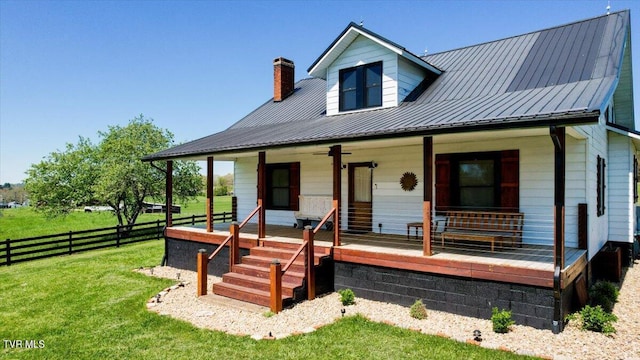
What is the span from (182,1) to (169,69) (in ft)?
25.4

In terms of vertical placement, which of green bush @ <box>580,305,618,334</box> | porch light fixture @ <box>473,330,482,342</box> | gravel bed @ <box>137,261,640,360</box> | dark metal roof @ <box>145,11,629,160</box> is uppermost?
dark metal roof @ <box>145,11,629,160</box>

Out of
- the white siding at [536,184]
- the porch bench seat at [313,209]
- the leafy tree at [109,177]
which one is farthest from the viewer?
the leafy tree at [109,177]

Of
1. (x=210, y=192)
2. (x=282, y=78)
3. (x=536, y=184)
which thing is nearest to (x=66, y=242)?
(x=210, y=192)

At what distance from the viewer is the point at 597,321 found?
542cm

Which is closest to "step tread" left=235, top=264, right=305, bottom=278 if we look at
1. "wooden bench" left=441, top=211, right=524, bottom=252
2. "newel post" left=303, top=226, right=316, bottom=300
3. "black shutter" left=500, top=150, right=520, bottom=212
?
"newel post" left=303, top=226, right=316, bottom=300

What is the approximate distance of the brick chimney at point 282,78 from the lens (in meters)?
15.4

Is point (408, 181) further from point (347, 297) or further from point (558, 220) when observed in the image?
point (558, 220)

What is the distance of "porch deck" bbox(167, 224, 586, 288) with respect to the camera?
578 cm

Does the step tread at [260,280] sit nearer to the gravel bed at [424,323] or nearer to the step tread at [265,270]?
the step tread at [265,270]

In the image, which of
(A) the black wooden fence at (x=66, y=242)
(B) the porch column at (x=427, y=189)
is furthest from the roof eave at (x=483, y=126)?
(A) the black wooden fence at (x=66, y=242)

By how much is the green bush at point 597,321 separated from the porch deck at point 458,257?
1.62 feet

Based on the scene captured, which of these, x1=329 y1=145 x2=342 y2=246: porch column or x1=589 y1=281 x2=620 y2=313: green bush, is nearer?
x1=589 y1=281 x2=620 y2=313: green bush

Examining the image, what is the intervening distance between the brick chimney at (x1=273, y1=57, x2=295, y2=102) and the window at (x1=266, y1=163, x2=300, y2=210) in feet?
12.7

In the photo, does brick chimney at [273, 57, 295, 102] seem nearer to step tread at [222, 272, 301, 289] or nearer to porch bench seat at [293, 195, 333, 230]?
porch bench seat at [293, 195, 333, 230]
